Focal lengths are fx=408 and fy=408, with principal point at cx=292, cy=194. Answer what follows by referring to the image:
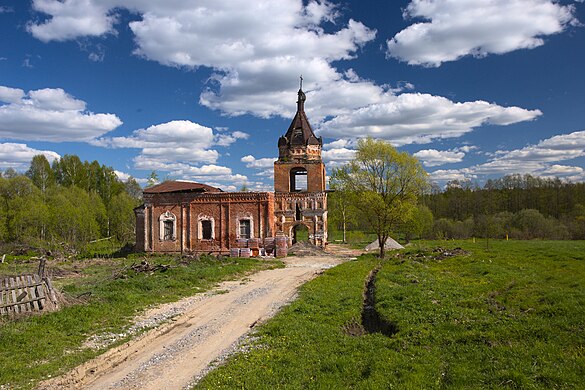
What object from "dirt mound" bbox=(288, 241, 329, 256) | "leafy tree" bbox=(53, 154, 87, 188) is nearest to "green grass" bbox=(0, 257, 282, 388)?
"dirt mound" bbox=(288, 241, 329, 256)

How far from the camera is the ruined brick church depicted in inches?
1277

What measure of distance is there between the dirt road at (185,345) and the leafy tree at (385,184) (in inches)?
575

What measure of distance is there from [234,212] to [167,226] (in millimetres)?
5859

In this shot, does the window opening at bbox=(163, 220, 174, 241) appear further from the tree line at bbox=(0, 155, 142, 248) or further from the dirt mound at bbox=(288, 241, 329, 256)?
the dirt mound at bbox=(288, 241, 329, 256)

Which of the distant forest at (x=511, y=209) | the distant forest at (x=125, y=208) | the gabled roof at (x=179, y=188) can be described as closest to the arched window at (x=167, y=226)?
the gabled roof at (x=179, y=188)

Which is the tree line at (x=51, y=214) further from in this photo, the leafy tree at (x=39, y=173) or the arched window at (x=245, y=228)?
the arched window at (x=245, y=228)

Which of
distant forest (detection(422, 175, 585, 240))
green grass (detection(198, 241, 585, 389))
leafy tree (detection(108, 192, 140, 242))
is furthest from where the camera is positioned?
distant forest (detection(422, 175, 585, 240))

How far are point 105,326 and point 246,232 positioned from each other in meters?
21.4

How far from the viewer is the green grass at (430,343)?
24.2 ft

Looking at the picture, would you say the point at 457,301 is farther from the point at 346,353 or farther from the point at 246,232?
the point at 246,232

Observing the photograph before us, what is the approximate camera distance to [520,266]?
2188cm

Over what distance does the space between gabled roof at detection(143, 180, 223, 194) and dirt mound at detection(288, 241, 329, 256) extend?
8968mm

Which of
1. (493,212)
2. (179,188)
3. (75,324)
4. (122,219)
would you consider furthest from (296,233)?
(493,212)

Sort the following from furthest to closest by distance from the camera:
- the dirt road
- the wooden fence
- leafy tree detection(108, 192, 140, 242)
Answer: leafy tree detection(108, 192, 140, 242) < the wooden fence < the dirt road
